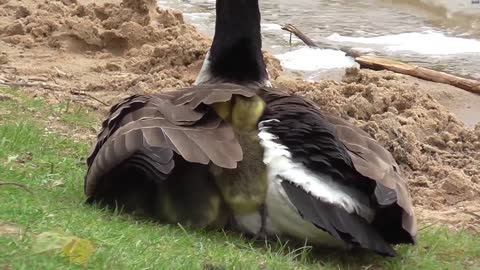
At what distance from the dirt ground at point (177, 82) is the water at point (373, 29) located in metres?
1.77

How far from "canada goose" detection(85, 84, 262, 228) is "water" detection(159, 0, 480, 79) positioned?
20.6 ft

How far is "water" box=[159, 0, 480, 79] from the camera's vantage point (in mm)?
12992

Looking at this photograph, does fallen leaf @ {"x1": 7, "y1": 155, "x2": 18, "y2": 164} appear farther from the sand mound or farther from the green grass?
the sand mound

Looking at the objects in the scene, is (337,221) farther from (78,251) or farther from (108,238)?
(78,251)

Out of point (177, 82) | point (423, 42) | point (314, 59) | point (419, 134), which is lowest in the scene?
point (423, 42)

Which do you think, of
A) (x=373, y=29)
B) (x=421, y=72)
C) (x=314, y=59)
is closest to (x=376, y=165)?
(x=421, y=72)

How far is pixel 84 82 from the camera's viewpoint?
9828 millimetres

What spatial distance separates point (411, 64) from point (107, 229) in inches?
332

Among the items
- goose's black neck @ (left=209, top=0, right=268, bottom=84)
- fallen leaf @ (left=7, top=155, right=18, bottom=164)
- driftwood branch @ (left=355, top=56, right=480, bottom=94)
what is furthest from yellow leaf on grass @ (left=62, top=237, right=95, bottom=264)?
driftwood branch @ (left=355, top=56, right=480, bottom=94)

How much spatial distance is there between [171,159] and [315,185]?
79cm

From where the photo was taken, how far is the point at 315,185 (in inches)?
205

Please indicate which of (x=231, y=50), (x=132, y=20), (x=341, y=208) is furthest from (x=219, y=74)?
(x=132, y=20)

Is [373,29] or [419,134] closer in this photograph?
[419,134]

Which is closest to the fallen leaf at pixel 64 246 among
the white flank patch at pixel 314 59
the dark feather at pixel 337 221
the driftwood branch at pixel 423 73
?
the dark feather at pixel 337 221
